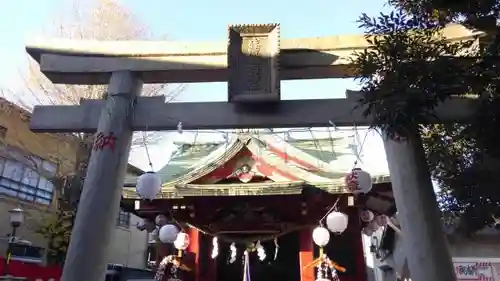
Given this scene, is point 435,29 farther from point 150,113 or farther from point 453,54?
point 150,113

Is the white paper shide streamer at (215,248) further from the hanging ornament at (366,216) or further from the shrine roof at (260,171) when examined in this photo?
the hanging ornament at (366,216)

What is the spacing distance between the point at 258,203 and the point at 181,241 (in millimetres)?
1763

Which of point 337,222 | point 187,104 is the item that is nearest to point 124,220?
point 337,222

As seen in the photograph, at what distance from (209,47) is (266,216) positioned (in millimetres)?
4058

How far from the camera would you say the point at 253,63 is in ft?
17.4

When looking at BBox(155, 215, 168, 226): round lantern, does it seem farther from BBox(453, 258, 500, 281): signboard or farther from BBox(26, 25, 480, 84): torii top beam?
BBox(453, 258, 500, 281): signboard

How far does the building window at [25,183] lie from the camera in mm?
14547

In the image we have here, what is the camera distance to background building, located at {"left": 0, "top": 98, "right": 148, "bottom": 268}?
1446 cm

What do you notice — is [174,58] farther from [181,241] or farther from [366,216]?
[366,216]

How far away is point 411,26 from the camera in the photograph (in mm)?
3789

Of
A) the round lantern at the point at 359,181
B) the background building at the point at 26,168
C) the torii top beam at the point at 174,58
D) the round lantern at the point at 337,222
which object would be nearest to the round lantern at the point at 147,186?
the torii top beam at the point at 174,58

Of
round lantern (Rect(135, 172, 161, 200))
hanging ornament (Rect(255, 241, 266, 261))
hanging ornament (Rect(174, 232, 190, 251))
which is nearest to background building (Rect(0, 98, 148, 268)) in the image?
hanging ornament (Rect(174, 232, 190, 251))

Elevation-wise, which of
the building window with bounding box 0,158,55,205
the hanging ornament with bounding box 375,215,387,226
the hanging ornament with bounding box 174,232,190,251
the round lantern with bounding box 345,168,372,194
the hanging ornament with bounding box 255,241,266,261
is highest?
the building window with bounding box 0,158,55,205

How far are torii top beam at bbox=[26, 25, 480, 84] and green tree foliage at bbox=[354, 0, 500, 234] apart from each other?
51.7 inches
